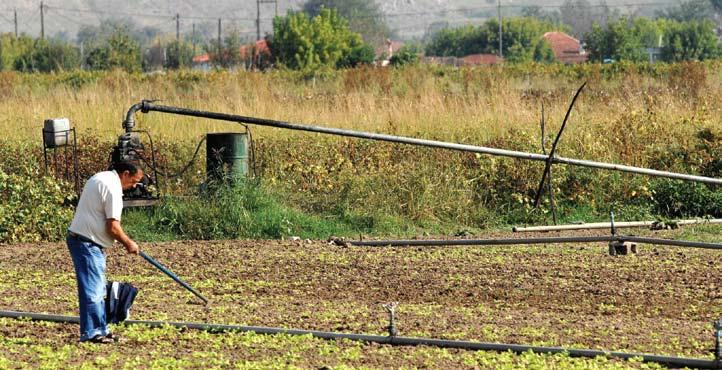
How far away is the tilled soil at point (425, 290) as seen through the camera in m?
9.55

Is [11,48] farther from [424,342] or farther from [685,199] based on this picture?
[424,342]

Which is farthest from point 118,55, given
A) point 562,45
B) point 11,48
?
point 562,45

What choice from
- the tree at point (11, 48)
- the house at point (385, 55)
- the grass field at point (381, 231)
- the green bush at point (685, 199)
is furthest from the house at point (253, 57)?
the green bush at point (685, 199)

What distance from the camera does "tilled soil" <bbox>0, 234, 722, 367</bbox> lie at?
376 inches

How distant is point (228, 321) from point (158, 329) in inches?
24.5

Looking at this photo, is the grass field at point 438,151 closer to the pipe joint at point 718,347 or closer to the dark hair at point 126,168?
the dark hair at point 126,168

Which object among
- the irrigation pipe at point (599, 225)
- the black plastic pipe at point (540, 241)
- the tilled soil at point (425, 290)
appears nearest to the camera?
the tilled soil at point (425, 290)

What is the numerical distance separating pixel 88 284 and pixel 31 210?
648 centimetres

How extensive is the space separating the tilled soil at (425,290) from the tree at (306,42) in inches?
2114

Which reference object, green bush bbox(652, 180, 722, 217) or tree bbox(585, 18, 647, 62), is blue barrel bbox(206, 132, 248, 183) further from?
tree bbox(585, 18, 647, 62)

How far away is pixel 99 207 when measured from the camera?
29.8 ft

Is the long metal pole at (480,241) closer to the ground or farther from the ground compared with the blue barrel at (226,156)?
closer to the ground

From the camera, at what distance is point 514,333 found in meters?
9.30

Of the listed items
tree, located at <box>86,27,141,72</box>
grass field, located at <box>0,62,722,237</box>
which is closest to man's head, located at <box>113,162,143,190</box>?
grass field, located at <box>0,62,722,237</box>
